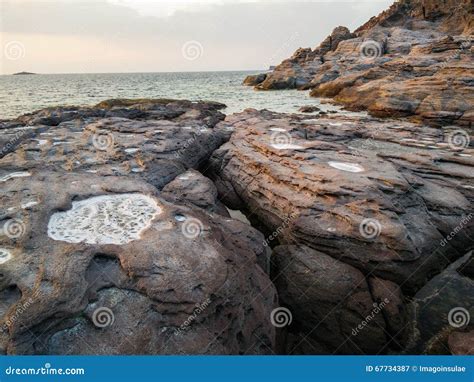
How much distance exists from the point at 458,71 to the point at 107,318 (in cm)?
2836

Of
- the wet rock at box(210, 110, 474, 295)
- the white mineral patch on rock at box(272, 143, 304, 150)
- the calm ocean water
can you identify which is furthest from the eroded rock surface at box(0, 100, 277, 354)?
the calm ocean water

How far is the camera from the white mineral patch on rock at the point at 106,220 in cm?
568

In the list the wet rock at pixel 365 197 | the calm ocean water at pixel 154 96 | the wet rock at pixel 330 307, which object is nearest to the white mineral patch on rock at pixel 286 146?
the wet rock at pixel 365 197

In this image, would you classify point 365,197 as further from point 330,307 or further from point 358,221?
point 330,307

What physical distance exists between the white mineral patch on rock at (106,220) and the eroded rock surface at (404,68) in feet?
67.5

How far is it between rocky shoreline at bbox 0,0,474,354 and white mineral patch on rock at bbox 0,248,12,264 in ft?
0.59

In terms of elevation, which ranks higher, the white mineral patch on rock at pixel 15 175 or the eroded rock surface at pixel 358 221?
the white mineral patch on rock at pixel 15 175

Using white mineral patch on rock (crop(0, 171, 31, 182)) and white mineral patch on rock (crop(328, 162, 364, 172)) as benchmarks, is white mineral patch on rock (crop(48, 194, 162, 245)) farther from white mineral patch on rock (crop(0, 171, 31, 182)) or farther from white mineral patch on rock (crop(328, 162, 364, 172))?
white mineral patch on rock (crop(328, 162, 364, 172))

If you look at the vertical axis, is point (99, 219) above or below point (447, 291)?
above

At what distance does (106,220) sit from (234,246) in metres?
2.37

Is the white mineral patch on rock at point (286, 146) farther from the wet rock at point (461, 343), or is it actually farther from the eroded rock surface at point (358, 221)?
the wet rock at point (461, 343)

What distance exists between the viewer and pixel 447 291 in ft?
22.0
